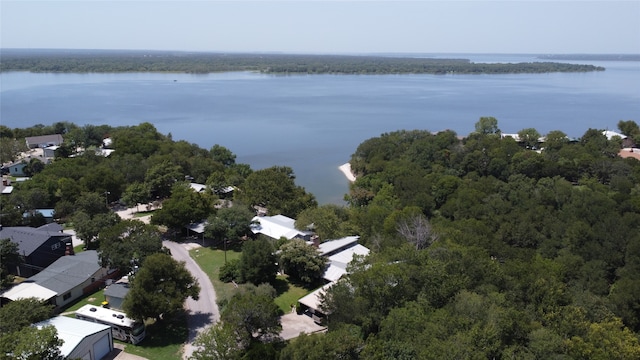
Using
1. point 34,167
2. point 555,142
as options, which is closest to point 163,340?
point 34,167

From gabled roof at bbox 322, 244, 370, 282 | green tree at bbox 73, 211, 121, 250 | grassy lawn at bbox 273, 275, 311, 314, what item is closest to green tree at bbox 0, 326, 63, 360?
grassy lawn at bbox 273, 275, 311, 314

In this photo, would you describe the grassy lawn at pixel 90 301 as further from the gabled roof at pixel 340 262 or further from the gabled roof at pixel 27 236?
the gabled roof at pixel 340 262

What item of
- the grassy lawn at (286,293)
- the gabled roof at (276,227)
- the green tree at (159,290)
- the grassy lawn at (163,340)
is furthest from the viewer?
the gabled roof at (276,227)

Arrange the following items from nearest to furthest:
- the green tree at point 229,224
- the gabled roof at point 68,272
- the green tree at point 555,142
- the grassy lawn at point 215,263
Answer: the gabled roof at point 68,272 < the grassy lawn at point 215,263 < the green tree at point 229,224 < the green tree at point 555,142

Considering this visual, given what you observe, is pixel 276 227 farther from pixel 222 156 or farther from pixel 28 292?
pixel 222 156

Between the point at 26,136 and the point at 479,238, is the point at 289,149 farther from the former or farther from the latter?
the point at 479,238

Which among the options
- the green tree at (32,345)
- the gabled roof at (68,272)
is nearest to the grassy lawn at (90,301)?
the gabled roof at (68,272)
